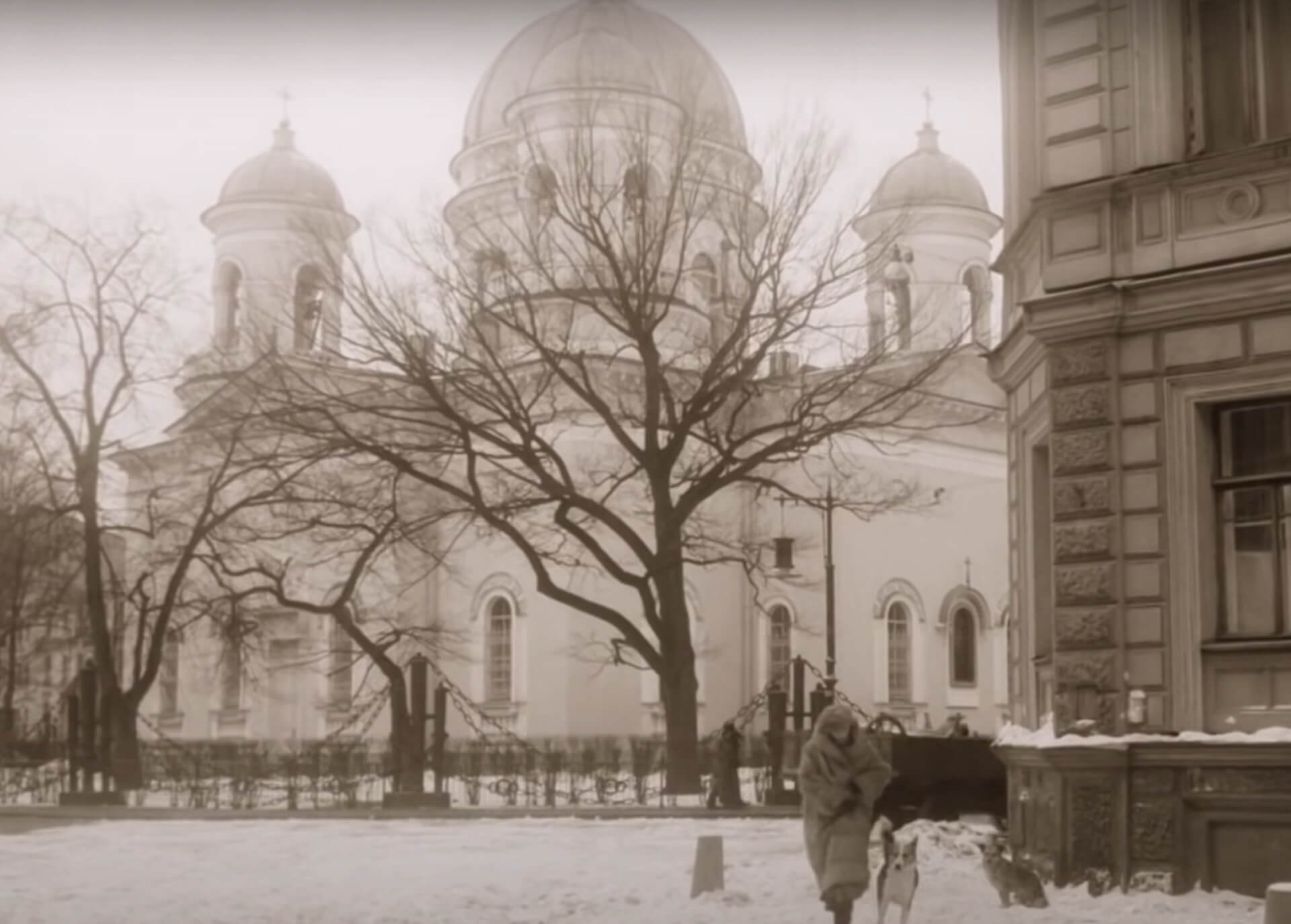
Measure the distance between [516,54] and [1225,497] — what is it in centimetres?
3476

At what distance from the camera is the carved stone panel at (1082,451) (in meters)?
13.6

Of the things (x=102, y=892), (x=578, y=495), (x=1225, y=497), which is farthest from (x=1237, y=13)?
(x=578, y=495)

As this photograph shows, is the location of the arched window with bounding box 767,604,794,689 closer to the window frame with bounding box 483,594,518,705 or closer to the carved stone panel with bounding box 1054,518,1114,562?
the window frame with bounding box 483,594,518,705

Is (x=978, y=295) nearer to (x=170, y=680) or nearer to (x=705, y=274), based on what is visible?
(x=705, y=274)

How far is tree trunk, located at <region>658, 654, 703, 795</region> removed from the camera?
1069 inches

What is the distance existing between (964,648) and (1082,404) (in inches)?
1233

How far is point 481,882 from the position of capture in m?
15.2

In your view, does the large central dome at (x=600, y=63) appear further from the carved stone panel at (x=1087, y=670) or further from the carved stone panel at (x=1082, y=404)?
the carved stone panel at (x=1087, y=670)

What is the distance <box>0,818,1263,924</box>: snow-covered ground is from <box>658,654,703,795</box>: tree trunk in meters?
5.82

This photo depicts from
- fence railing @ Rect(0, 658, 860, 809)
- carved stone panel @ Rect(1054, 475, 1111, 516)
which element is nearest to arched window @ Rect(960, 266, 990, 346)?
fence railing @ Rect(0, 658, 860, 809)

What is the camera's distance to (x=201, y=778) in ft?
101

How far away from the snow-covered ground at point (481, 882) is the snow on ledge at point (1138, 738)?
1012 mm

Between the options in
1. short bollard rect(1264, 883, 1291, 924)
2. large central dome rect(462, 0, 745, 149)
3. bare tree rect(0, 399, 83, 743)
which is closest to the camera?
short bollard rect(1264, 883, 1291, 924)

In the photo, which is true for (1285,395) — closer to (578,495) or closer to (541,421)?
(578,495)
